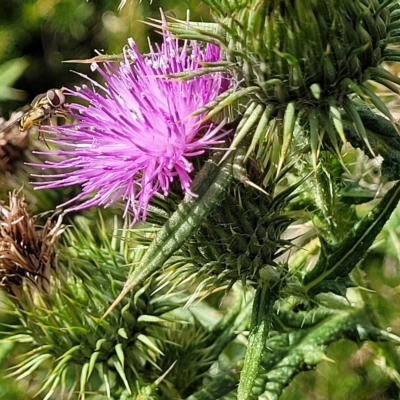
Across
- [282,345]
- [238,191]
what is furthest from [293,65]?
[282,345]

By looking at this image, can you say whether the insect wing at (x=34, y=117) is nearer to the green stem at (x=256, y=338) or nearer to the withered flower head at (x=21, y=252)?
the withered flower head at (x=21, y=252)

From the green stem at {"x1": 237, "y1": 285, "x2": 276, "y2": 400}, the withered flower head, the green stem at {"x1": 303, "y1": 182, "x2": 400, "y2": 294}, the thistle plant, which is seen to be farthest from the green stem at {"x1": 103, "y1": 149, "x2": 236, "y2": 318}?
the withered flower head

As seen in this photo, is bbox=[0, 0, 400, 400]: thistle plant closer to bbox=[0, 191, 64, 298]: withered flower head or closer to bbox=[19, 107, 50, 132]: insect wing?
bbox=[0, 191, 64, 298]: withered flower head

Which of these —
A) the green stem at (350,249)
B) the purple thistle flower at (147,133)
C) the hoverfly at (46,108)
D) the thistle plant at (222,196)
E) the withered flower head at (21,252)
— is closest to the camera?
the thistle plant at (222,196)

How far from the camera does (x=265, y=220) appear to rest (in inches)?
91.0

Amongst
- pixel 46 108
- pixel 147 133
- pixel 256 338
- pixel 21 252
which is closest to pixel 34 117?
pixel 46 108

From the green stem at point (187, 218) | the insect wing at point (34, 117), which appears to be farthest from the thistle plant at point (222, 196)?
the insect wing at point (34, 117)

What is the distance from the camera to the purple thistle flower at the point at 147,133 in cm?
215

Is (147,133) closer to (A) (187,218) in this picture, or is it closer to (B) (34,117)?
(A) (187,218)

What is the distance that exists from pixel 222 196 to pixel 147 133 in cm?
35

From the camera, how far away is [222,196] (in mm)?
2037

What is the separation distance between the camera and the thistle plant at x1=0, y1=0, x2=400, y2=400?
6.47ft

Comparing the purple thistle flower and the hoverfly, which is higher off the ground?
the hoverfly

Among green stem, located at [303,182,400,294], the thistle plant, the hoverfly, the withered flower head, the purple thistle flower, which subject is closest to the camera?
the thistle plant
